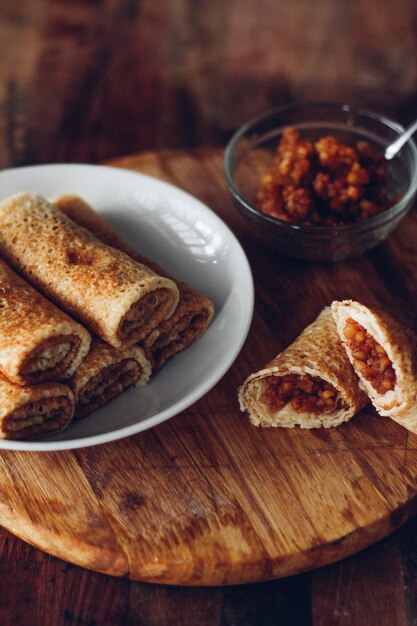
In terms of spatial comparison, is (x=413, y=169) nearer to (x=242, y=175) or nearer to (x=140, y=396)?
(x=242, y=175)

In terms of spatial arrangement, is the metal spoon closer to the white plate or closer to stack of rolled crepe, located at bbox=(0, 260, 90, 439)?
the white plate

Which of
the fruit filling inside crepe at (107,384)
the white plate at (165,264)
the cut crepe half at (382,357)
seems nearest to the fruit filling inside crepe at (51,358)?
the fruit filling inside crepe at (107,384)

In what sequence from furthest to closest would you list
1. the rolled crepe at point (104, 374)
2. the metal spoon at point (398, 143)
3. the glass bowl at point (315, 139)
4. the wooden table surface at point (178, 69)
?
the wooden table surface at point (178, 69), the metal spoon at point (398, 143), the glass bowl at point (315, 139), the rolled crepe at point (104, 374)

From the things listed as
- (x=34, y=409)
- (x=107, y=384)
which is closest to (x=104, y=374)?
(x=107, y=384)

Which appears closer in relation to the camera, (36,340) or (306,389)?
(36,340)

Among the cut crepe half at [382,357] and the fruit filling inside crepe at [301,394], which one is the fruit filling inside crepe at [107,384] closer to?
the fruit filling inside crepe at [301,394]

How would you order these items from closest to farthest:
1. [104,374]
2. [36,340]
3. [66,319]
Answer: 1. [36,340]
2. [66,319]
3. [104,374]

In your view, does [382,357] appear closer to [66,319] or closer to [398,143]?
[66,319]
